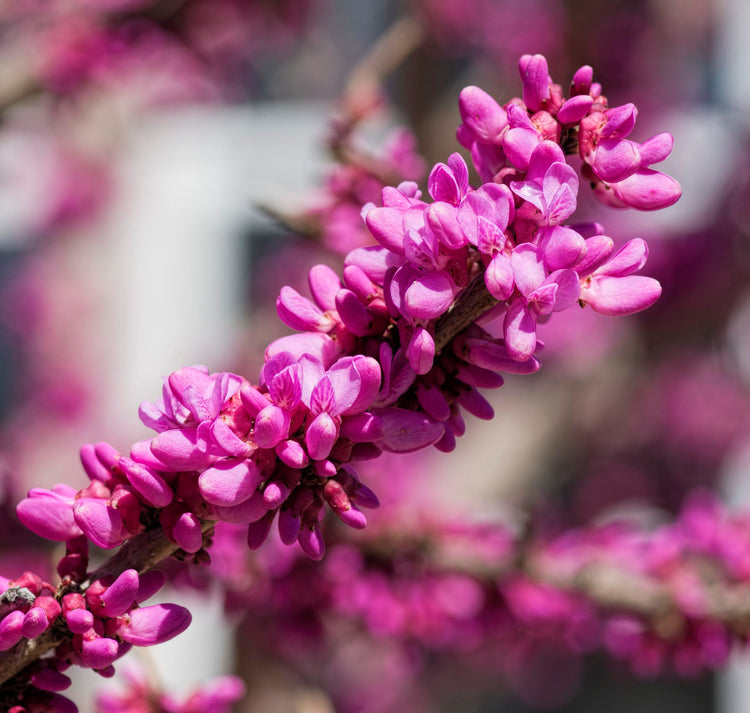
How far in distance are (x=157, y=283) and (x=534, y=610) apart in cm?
237

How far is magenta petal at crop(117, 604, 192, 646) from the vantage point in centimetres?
47

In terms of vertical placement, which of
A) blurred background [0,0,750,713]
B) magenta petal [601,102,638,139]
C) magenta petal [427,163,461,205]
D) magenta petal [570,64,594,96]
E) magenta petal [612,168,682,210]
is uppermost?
magenta petal [570,64,594,96]

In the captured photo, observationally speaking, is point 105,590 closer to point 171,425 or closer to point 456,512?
point 171,425

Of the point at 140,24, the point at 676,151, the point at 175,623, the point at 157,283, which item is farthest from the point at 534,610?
the point at 157,283

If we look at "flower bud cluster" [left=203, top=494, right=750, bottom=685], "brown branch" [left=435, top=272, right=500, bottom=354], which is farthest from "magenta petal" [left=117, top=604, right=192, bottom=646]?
"flower bud cluster" [left=203, top=494, right=750, bottom=685]

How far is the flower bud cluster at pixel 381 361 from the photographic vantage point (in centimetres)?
45

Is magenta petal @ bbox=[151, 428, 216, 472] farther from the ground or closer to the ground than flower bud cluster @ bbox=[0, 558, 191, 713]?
farther from the ground

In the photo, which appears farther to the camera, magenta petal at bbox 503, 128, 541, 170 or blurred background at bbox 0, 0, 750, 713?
blurred background at bbox 0, 0, 750, 713

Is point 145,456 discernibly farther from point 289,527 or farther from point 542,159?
point 542,159

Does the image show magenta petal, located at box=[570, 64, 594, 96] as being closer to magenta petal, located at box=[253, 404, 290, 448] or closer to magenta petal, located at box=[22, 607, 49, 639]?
magenta petal, located at box=[253, 404, 290, 448]

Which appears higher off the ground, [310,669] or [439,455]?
[439,455]

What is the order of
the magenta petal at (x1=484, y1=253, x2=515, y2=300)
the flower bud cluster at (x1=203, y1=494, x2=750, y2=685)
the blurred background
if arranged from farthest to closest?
the blurred background, the flower bud cluster at (x1=203, y1=494, x2=750, y2=685), the magenta petal at (x1=484, y1=253, x2=515, y2=300)

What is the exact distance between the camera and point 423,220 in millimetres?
466

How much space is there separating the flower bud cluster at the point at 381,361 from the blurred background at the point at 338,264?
0.31 metres
